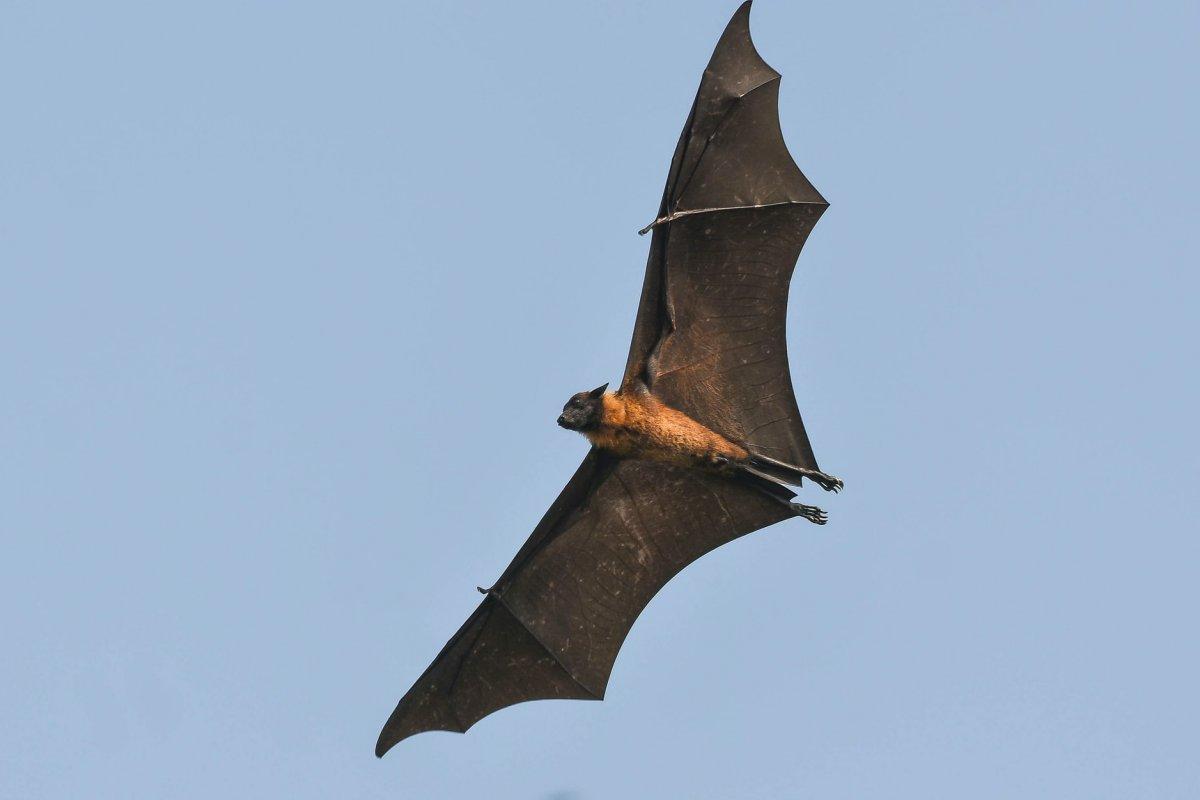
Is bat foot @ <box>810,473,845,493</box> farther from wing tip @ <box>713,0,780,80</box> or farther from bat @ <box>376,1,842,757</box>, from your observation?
wing tip @ <box>713,0,780,80</box>

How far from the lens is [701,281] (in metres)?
22.2

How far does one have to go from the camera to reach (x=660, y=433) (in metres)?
22.2

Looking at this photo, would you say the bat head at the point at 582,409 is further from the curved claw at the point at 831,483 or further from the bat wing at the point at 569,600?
the curved claw at the point at 831,483

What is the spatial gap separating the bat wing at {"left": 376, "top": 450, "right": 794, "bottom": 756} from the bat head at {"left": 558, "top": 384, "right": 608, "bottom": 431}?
716mm

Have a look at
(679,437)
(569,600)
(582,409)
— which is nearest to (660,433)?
(679,437)

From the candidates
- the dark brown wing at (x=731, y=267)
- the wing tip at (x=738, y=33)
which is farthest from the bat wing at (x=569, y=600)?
the wing tip at (x=738, y=33)

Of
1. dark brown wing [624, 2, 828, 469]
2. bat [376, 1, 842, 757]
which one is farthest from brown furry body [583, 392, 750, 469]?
dark brown wing [624, 2, 828, 469]

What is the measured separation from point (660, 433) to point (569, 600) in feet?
7.11

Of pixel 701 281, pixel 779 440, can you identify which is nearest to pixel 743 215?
pixel 701 281

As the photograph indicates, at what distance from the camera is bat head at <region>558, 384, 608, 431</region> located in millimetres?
21969

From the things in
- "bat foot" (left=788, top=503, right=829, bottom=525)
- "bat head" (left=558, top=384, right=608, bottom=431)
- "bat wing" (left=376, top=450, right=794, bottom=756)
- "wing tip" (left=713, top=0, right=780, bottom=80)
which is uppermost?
"wing tip" (left=713, top=0, right=780, bottom=80)

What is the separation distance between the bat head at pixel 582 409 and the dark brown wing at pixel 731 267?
476 millimetres

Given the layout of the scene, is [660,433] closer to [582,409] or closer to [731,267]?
[582,409]

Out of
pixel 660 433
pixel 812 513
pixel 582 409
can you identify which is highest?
pixel 582 409
